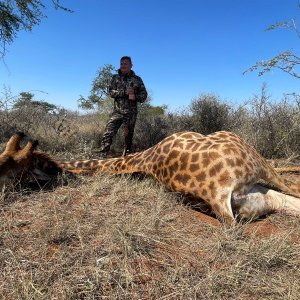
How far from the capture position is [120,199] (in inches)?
158

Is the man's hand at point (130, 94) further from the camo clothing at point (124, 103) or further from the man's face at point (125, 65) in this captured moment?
the man's face at point (125, 65)

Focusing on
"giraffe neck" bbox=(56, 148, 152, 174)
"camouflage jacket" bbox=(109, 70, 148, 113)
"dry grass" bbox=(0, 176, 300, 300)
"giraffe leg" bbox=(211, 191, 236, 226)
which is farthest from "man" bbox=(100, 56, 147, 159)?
"giraffe leg" bbox=(211, 191, 236, 226)

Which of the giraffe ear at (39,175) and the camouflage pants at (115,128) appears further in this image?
the camouflage pants at (115,128)

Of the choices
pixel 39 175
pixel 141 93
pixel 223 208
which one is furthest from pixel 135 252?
pixel 141 93

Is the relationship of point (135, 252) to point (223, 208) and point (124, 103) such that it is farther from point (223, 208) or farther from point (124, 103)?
point (124, 103)

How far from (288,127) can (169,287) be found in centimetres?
663

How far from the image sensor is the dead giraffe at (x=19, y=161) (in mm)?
3920

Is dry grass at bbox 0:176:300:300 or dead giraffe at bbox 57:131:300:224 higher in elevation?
dead giraffe at bbox 57:131:300:224

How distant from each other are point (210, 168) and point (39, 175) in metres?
1.91

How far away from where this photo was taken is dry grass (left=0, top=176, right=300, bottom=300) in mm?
2361

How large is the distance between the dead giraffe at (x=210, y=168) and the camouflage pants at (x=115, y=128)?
3.70 m

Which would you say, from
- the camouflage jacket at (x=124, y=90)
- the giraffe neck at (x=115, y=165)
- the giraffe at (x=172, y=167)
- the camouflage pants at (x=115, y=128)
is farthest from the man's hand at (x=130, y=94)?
the giraffe at (x=172, y=167)

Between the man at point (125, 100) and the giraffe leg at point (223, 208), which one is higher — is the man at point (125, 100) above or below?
above

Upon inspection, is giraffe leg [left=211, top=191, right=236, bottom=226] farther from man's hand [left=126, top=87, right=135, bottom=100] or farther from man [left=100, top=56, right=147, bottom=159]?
man's hand [left=126, top=87, right=135, bottom=100]
